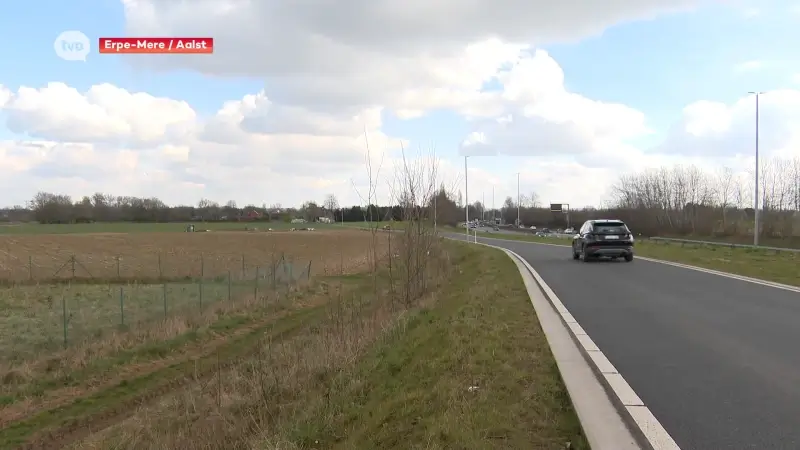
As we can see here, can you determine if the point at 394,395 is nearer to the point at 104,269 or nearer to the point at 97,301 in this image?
the point at 97,301

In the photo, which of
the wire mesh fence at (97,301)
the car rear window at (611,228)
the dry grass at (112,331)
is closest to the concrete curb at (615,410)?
the dry grass at (112,331)

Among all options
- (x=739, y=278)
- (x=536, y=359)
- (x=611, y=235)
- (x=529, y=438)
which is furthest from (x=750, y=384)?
(x=611, y=235)

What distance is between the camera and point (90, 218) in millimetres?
126312

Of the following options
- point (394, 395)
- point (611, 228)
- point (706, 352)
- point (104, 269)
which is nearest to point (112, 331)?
point (394, 395)

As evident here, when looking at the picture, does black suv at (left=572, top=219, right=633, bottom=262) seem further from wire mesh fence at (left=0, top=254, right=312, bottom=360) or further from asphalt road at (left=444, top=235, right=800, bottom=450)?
wire mesh fence at (left=0, top=254, right=312, bottom=360)

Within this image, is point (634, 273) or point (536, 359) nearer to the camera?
point (536, 359)

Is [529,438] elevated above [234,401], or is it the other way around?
[529,438]

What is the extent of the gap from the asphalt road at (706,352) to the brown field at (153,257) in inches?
377

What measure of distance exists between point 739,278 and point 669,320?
811cm

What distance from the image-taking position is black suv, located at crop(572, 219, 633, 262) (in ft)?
76.3

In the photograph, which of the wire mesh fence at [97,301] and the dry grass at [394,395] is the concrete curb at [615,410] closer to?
the dry grass at [394,395]

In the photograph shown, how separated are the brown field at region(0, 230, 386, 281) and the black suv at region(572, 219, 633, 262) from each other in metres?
8.39

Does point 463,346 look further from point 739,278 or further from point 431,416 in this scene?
point 739,278

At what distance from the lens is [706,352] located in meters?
7.62
